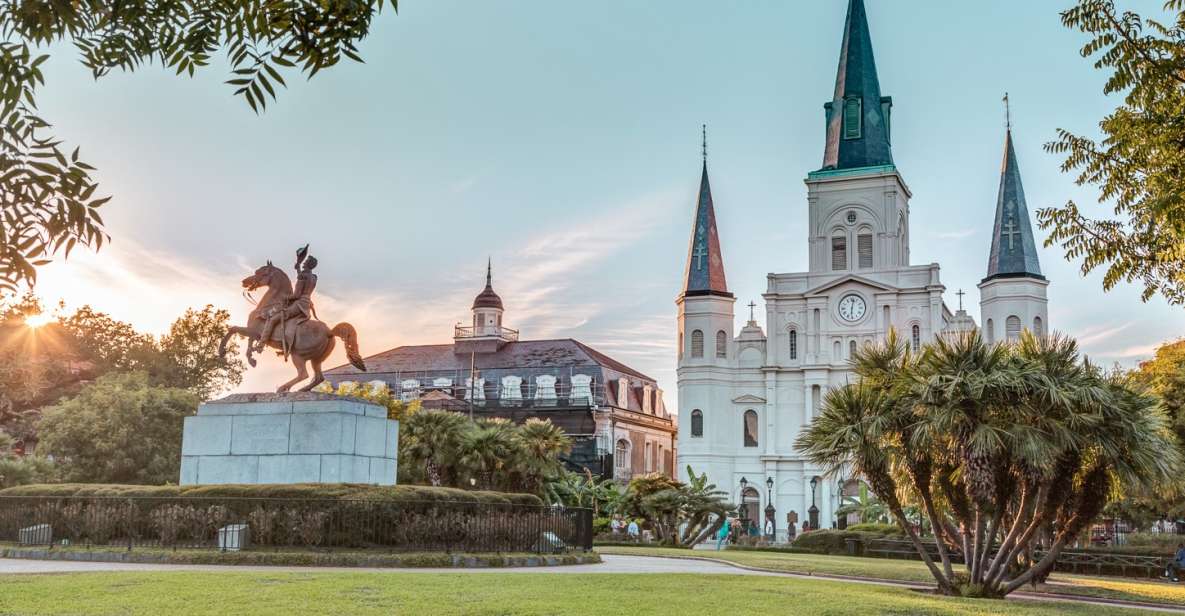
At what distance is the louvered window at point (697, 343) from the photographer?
7231 cm

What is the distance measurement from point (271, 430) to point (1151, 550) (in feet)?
82.1

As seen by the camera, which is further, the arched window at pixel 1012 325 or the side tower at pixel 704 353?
the side tower at pixel 704 353

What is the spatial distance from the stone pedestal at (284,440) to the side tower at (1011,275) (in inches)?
2100

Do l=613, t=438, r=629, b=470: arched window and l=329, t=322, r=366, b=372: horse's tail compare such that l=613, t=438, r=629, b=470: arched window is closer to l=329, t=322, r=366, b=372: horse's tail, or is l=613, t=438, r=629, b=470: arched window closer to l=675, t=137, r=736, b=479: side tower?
l=675, t=137, r=736, b=479: side tower

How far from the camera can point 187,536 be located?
1898 centimetres

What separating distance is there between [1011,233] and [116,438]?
174ft

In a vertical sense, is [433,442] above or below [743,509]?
above

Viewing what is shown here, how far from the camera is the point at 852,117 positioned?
2950 inches

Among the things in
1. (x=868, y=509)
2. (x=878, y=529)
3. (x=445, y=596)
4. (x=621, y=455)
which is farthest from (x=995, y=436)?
(x=621, y=455)

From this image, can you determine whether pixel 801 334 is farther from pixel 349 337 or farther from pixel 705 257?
pixel 349 337

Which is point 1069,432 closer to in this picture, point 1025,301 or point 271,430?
point 271,430

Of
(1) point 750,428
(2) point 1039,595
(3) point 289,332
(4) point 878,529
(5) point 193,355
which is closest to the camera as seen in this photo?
(2) point 1039,595

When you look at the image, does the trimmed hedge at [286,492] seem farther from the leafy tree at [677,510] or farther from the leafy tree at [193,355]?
the leafy tree at [193,355]

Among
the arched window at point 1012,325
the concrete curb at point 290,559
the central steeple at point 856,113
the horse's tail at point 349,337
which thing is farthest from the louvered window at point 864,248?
the concrete curb at point 290,559
